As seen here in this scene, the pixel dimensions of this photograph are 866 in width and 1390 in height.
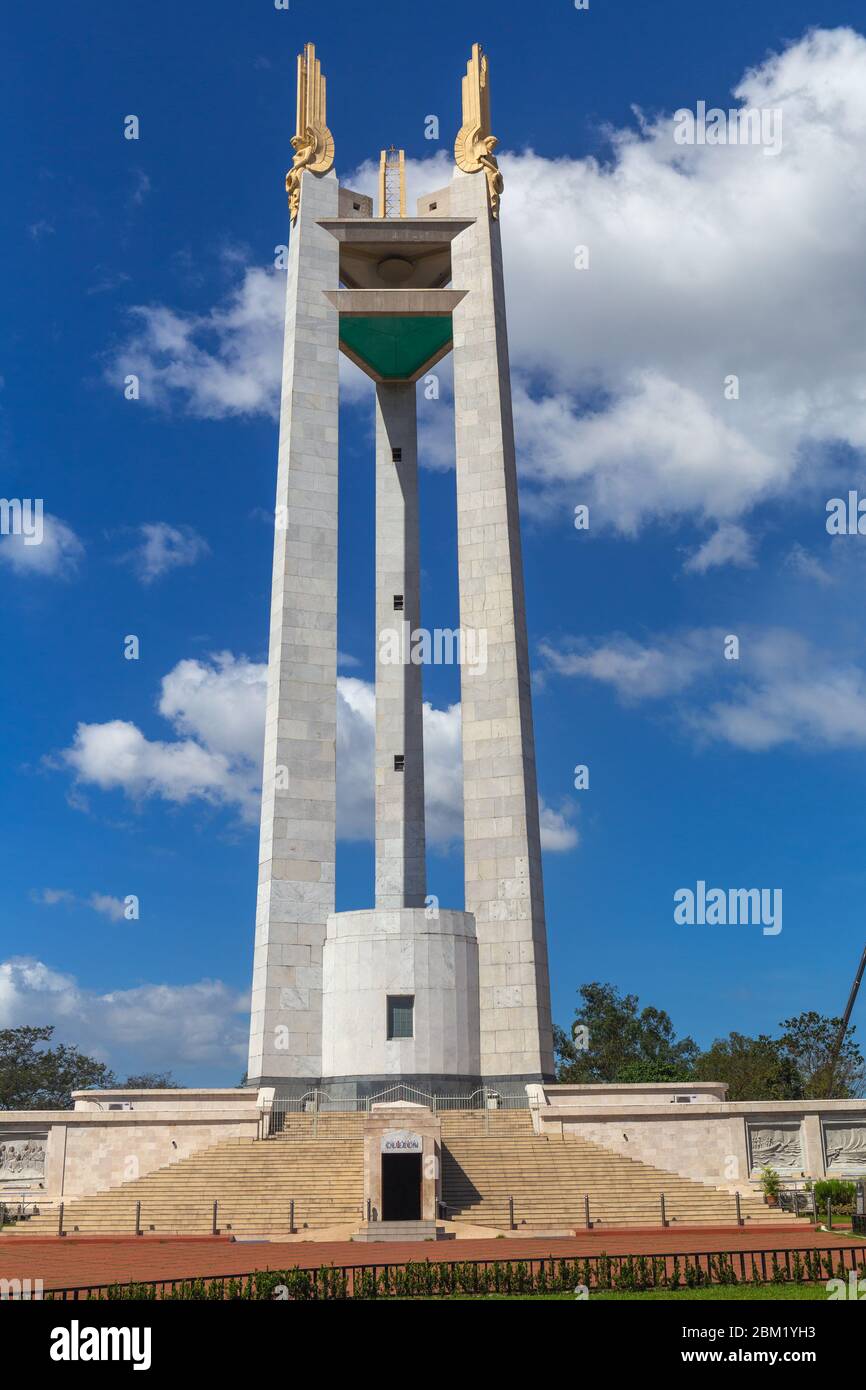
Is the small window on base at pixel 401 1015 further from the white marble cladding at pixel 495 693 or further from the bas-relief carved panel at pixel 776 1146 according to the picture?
the bas-relief carved panel at pixel 776 1146

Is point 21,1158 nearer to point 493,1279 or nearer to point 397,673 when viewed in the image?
point 493,1279

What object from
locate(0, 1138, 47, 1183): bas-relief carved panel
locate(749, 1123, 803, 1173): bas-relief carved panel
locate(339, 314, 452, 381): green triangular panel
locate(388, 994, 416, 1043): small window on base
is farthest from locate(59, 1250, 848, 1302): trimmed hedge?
locate(339, 314, 452, 381): green triangular panel

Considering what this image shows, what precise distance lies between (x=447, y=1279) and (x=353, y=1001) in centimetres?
2098

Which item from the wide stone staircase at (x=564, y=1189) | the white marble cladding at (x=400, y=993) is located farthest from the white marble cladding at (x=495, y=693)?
the wide stone staircase at (x=564, y=1189)

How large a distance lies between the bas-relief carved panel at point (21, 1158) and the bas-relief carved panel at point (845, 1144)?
1835 centimetres

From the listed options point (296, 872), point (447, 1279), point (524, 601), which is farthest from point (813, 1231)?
point (524, 601)

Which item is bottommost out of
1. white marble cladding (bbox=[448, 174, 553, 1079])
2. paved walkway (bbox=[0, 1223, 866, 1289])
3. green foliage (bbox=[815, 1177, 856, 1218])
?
paved walkway (bbox=[0, 1223, 866, 1289])

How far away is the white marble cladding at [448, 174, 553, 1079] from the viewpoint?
122 ft

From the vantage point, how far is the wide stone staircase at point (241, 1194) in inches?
1019

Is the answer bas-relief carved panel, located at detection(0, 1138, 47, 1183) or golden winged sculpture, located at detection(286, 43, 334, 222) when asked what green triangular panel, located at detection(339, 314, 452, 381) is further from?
bas-relief carved panel, located at detection(0, 1138, 47, 1183)

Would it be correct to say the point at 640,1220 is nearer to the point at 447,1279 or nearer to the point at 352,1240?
the point at 352,1240

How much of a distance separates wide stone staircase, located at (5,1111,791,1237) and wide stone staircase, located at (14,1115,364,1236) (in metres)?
0.03
